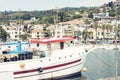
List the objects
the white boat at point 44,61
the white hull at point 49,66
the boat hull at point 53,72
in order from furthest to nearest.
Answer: the boat hull at point 53,72 → the white boat at point 44,61 → the white hull at point 49,66

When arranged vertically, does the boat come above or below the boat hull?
above

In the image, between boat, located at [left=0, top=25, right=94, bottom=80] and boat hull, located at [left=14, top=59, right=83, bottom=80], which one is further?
boat hull, located at [left=14, top=59, right=83, bottom=80]

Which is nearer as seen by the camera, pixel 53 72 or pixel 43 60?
pixel 43 60

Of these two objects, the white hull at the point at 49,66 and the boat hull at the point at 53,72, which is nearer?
the white hull at the point at 49,66

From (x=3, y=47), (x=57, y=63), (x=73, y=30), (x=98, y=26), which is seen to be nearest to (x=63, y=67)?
(x=57, y=63)

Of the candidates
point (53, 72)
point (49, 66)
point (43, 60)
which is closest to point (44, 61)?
point (43, 60)

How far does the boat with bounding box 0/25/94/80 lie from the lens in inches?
1684

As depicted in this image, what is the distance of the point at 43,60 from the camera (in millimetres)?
44406

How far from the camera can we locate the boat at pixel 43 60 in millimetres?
42781

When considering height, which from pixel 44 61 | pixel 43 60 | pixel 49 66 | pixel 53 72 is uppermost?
pixel 43 60

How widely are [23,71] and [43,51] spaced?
4655mm

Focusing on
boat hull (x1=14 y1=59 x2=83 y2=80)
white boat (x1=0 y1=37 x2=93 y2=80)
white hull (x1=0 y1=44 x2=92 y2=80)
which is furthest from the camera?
boat hull (x1=14 y1=59 x2=83 y2=80)

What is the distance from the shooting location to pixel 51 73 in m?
45.5

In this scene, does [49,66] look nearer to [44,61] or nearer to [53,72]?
[44,61]
